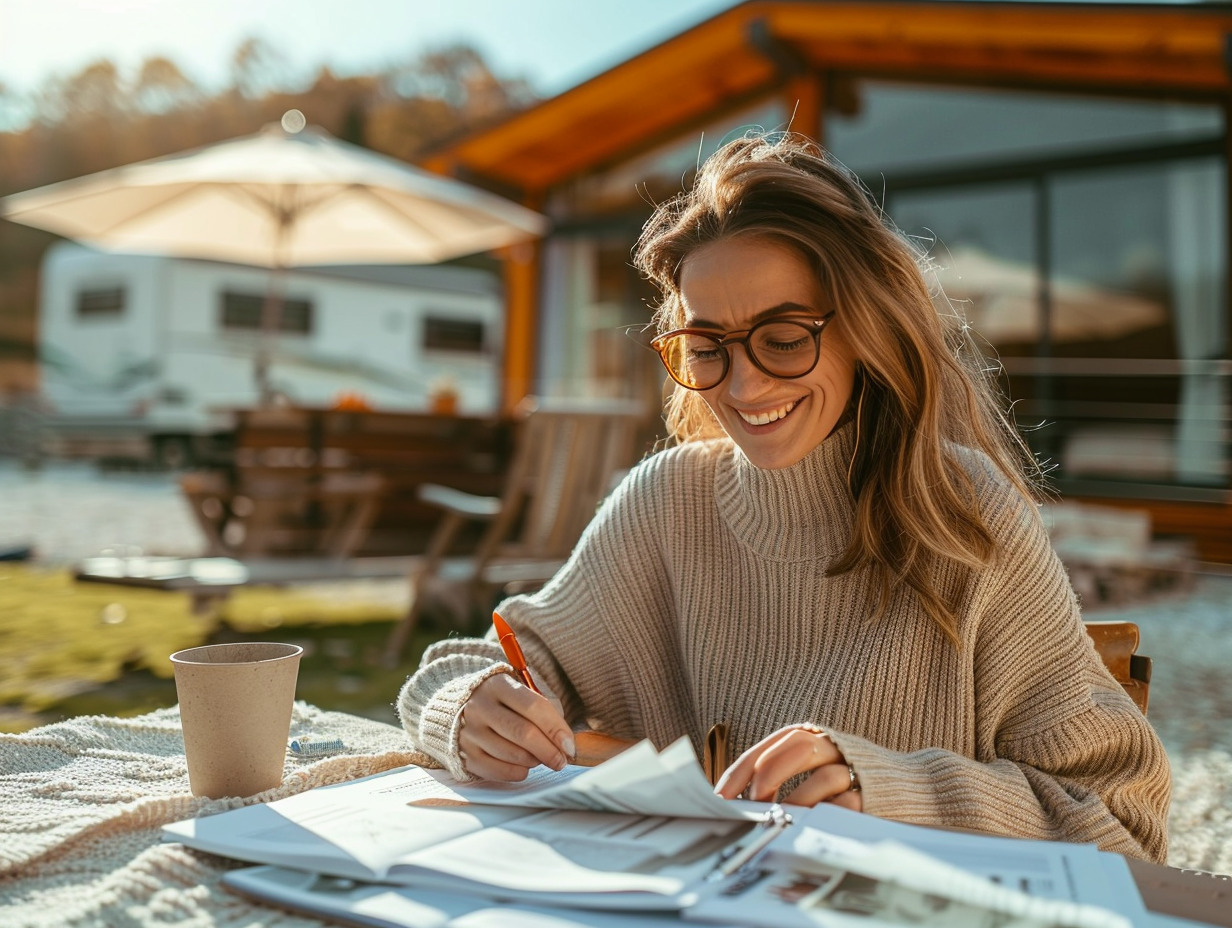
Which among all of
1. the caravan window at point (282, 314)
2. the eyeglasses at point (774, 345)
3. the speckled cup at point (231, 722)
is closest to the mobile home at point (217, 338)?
the caravan window at point (282, 314)

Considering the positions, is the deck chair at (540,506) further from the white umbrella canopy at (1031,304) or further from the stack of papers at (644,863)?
the white umbrella canopy at (1031,304)

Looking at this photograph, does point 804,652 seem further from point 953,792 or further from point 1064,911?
point 1064,911

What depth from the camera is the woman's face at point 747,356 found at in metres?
1.30

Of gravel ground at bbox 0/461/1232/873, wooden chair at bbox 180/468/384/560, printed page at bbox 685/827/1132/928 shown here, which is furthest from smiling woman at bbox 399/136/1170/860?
wooden chair at bbox 180/468/384/560

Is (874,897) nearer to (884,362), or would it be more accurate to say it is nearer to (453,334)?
(884,362)

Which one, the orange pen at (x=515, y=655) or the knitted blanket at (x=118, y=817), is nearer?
the knitted blanket at (x=118, y=817)

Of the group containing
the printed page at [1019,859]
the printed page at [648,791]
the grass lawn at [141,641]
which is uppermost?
the printed page at [648,791]

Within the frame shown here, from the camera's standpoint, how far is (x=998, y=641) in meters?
1.26

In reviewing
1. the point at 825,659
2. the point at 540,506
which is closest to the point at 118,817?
the point at 825,659

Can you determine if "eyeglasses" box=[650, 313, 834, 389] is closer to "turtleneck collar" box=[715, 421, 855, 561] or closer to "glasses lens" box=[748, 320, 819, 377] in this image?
"glasses lens" box=[748, 320, 819, 377]

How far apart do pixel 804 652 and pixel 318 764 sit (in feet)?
2.06

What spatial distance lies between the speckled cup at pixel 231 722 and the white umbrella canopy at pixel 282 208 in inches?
203

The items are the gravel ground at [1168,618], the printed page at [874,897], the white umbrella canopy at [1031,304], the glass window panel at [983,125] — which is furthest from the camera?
the white umbrella canopy at [1031,304]

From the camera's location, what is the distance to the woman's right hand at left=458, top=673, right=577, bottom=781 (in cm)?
108
